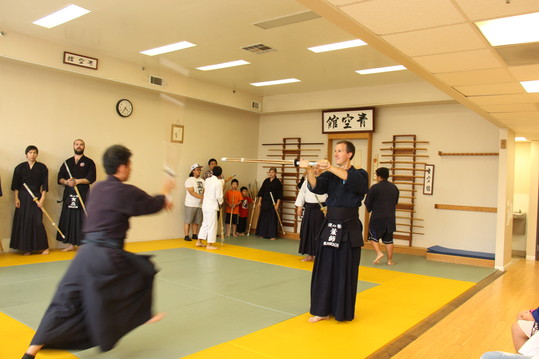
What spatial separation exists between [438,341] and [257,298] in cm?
173

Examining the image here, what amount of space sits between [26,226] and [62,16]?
2.83 meters

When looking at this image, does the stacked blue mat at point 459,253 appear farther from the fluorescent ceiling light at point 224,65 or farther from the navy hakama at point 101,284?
the navy hakama at point 101,284

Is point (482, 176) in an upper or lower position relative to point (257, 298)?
upper

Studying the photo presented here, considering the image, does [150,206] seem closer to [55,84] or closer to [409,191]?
[55,84]

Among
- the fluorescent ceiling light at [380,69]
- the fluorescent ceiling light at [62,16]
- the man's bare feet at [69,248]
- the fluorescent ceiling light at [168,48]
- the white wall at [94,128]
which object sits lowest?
the man's bare feet at [69,248]

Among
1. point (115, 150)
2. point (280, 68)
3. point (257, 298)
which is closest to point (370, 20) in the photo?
point (115, 150)

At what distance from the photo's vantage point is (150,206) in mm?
2564

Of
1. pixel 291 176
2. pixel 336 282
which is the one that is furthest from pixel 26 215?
pixel 291 176

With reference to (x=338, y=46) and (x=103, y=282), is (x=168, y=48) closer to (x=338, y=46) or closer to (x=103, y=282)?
(x=338, y=46)

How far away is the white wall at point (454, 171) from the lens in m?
7.25

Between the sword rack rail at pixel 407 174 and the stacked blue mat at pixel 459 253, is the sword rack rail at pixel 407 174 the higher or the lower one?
the higher one

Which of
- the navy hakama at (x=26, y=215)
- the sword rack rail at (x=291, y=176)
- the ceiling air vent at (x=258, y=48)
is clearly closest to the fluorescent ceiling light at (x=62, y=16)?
the navy hakama at (x=26, y=215)

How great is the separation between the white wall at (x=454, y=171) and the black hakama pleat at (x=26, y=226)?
5965 mm

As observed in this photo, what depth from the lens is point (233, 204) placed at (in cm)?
877
